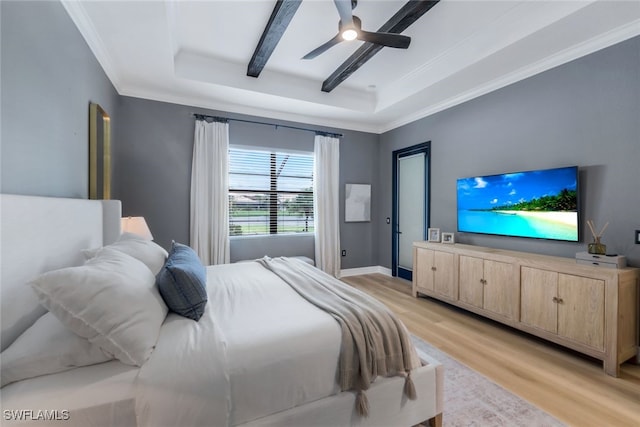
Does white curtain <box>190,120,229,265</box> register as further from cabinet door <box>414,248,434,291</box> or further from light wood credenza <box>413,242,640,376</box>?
light wood credenza <box>413,242,640,376</box>

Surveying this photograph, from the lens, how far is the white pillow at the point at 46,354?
3.05 ft

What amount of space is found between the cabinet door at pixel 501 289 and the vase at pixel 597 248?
596mm

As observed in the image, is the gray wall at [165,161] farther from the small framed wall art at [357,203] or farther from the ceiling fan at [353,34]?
the ceiling fan at [353,34]

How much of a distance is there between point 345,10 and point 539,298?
9.56ft

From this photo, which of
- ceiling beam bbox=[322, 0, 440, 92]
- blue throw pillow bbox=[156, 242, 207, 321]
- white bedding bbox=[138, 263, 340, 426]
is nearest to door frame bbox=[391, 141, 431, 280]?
ceiling beam bbox=[322, 0, 440, 92]

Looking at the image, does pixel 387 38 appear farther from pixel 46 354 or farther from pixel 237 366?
pixel 46 354

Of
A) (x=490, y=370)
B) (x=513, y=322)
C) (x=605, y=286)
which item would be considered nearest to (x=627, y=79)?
(x=605, y=286)

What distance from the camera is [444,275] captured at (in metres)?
3.38

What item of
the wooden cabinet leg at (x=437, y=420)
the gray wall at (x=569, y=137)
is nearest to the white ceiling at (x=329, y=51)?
A: the gray wall at (x=569, y=137)

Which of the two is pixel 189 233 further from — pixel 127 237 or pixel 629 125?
pixel 629 125

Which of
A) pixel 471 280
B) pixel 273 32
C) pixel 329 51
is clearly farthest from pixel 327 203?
pixel 273 32

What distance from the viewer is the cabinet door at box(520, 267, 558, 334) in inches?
93.3

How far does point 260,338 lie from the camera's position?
48.9 inches

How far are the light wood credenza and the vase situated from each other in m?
0.16
